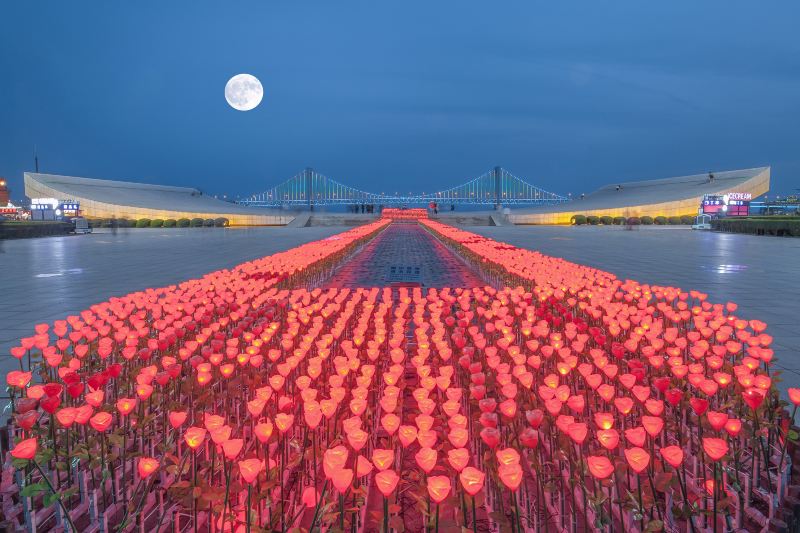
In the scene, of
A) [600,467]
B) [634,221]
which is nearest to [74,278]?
[600,467]

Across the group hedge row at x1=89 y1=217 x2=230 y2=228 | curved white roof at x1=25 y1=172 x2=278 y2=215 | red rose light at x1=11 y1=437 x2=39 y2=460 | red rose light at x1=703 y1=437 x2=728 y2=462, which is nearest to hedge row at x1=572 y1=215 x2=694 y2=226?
hedge row at x1=89 y1=217 x2=230 y2=228

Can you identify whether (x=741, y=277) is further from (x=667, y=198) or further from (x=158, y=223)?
(x=667, y=198)

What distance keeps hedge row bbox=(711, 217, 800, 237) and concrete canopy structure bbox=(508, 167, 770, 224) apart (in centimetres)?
2942

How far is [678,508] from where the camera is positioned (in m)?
2.42

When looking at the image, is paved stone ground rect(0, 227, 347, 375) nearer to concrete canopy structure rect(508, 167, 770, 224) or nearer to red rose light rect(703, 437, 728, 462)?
red rose light rect(703, 437, 728, 462)

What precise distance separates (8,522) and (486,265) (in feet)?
34.1

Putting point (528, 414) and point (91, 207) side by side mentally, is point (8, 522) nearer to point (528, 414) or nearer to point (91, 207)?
point (528, 414)

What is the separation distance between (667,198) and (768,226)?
40397mm

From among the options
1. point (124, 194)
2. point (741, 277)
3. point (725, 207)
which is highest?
point (124, 194)

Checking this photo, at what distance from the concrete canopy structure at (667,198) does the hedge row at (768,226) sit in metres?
29.4

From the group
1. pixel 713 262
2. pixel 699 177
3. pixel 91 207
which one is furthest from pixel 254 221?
pixel 699 177

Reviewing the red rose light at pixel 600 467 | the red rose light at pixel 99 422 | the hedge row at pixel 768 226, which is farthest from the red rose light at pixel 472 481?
the hedge row at pixel 768 226

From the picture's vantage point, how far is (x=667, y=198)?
71.5m

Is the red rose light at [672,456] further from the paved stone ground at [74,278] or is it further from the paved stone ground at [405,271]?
the paved stone ground at [405,271]
